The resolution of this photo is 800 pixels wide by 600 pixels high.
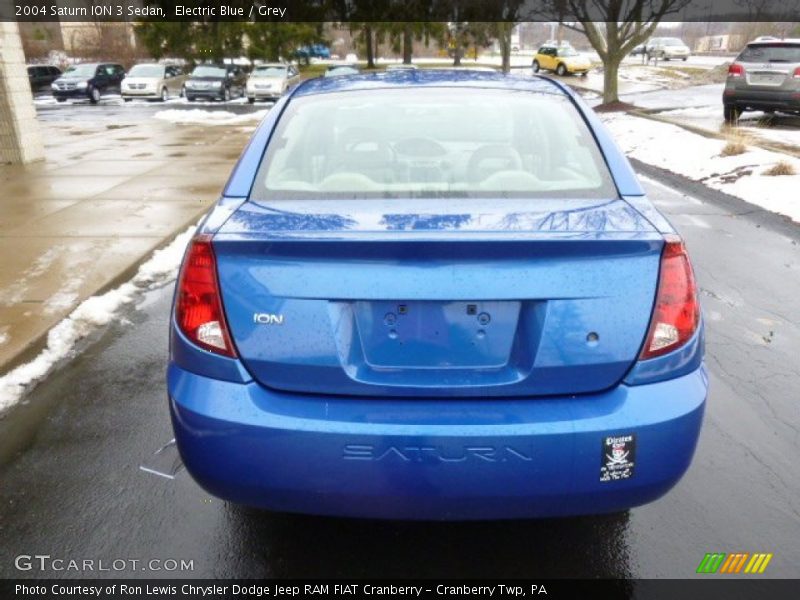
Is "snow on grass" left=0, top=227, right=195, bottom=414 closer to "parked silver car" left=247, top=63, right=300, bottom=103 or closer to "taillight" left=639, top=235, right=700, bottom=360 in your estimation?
"taillight" left=639, top=235, right=700, bottom=360

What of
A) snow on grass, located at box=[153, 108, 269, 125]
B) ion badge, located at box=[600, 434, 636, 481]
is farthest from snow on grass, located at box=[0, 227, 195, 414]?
snow on grass, located at box=[153, 108, 269, 125]

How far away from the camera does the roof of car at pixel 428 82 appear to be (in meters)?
3.25

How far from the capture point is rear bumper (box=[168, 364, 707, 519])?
1.98 meters

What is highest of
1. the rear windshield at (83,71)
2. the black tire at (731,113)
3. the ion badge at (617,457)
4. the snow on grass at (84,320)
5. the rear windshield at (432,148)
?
the rear windshield at (432,148)

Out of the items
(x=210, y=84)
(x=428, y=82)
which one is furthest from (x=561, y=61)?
(x=428, y=82)

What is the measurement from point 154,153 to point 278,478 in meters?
12.8

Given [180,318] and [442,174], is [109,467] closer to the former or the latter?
[180,318]

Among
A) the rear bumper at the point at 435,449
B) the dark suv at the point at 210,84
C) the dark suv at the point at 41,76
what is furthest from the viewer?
the dark suv at the point at 41,76

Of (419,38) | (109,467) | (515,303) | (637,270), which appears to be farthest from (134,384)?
(419,38)

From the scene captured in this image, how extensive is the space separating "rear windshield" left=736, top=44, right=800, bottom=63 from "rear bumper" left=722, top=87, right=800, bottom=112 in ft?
2.43

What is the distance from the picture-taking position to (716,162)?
438 inches

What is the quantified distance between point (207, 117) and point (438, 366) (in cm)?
2201

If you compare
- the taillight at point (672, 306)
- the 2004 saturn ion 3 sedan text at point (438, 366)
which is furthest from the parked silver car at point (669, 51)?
the 2004 saturn ion 3 sedan text at point (438, 366)

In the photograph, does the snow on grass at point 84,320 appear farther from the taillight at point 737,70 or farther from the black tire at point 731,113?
the black tire at point 731,113
